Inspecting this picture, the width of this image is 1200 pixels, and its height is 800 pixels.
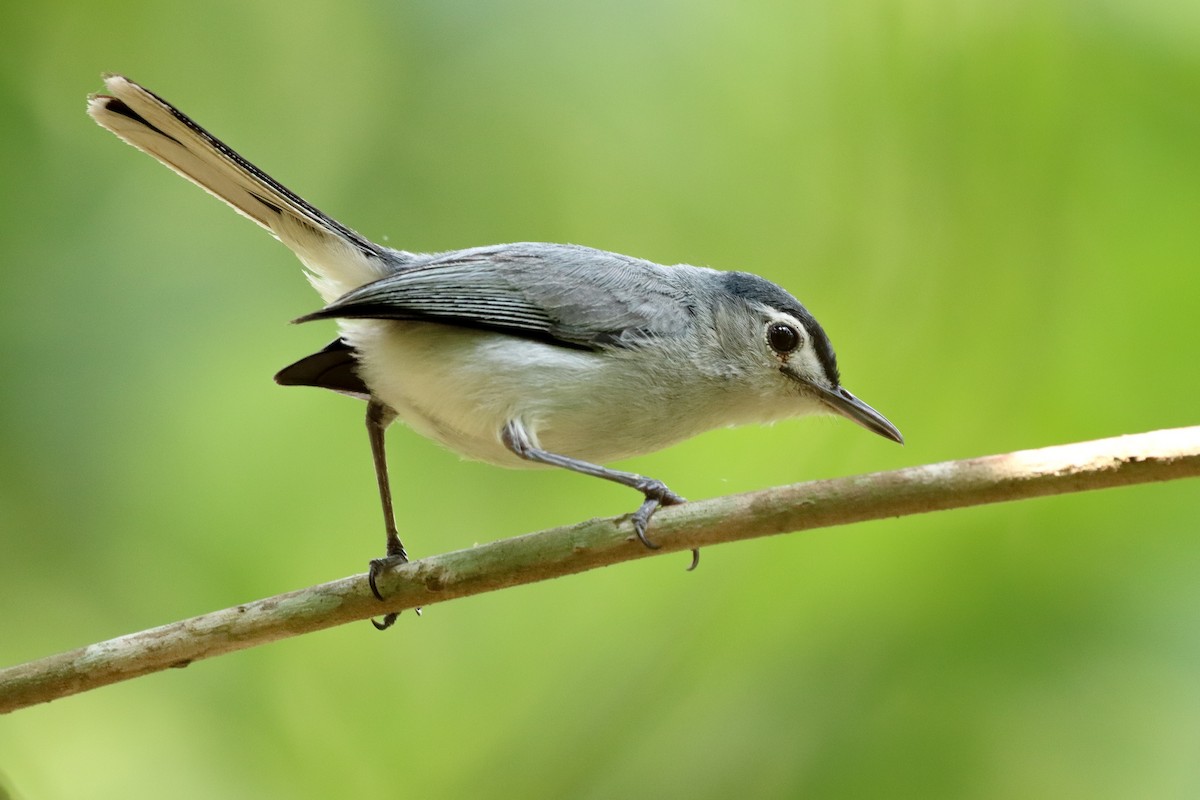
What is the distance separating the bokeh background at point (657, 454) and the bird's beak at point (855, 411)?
0.29m

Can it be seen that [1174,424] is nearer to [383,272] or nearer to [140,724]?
[383,272]

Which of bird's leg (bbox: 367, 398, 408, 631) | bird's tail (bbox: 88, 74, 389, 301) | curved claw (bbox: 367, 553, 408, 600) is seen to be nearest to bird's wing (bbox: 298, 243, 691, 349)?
bird's tail (bbox: 88, 74, 389, 301)

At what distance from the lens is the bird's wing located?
2.05 metres

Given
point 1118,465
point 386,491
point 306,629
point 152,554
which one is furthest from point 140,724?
point 1118,465

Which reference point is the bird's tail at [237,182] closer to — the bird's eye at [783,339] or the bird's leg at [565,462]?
the bird's leg at [565,462]

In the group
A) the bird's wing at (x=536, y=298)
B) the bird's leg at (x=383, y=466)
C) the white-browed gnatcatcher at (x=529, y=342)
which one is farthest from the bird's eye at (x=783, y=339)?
the bird's leg at (x=383, y=466)

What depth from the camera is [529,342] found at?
2.10 m

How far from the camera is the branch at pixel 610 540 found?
136 centimetres

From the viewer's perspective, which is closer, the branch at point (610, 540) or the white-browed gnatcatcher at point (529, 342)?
the branch at point (610, 540)

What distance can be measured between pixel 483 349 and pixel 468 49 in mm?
1329

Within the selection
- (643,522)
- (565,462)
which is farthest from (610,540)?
(565,462)

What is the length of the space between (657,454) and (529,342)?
715 mm

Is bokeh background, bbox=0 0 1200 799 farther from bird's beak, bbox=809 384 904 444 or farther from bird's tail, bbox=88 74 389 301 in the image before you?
bird's tail, bbox=88 74 389 301

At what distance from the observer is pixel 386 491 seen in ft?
7.56
